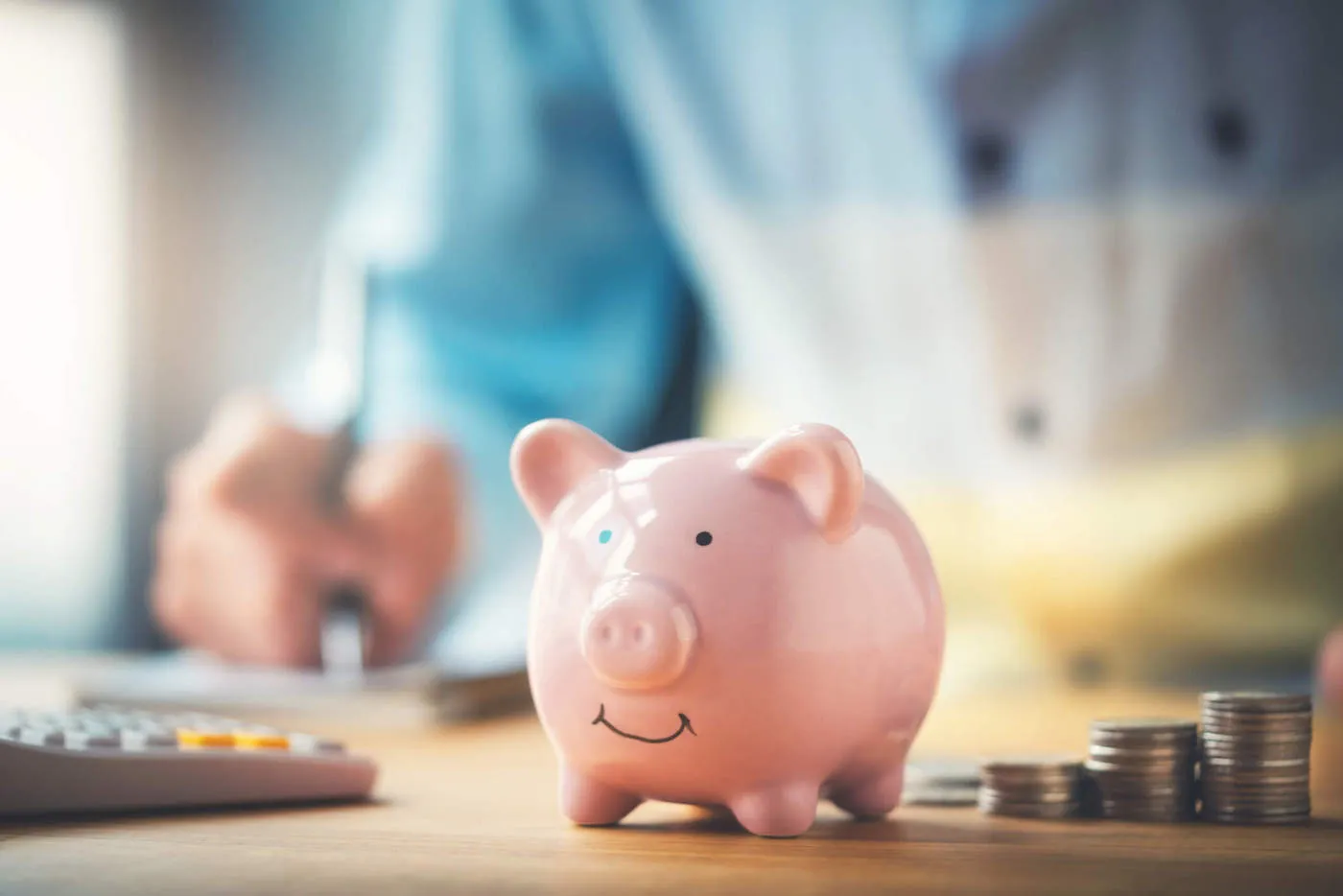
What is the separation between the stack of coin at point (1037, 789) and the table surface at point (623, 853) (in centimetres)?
2

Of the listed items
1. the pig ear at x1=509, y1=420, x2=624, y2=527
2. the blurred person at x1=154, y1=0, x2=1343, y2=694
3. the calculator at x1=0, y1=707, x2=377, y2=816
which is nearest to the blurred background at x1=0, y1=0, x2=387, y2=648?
the blurred person at x1=154, y1=0, x2=1343, y2=694

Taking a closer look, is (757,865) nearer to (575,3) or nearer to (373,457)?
(373,457)

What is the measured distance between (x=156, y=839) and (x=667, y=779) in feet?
0.75

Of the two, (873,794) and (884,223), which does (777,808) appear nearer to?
(873,794)

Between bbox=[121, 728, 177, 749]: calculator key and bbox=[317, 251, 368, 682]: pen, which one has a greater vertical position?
bbox=[317, 251, 368, 682]: pen

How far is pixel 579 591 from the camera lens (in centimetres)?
65

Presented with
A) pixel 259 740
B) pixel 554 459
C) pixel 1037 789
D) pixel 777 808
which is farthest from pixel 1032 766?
pixel 259 740

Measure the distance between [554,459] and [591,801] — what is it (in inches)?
6.3

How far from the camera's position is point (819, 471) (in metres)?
0.64

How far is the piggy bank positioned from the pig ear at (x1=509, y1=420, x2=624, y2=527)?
2 cm

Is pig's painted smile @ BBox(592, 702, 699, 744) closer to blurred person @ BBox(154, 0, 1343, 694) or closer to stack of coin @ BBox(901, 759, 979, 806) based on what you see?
stack of coin @ BBox(901, 759, 979, 806)

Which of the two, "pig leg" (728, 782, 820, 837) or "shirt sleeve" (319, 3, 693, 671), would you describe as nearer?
"pig leg" (728, 782, 820, 837)

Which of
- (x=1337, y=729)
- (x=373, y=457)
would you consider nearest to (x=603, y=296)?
(x=373, y=457)

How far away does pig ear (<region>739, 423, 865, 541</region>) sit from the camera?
0.63 metres
